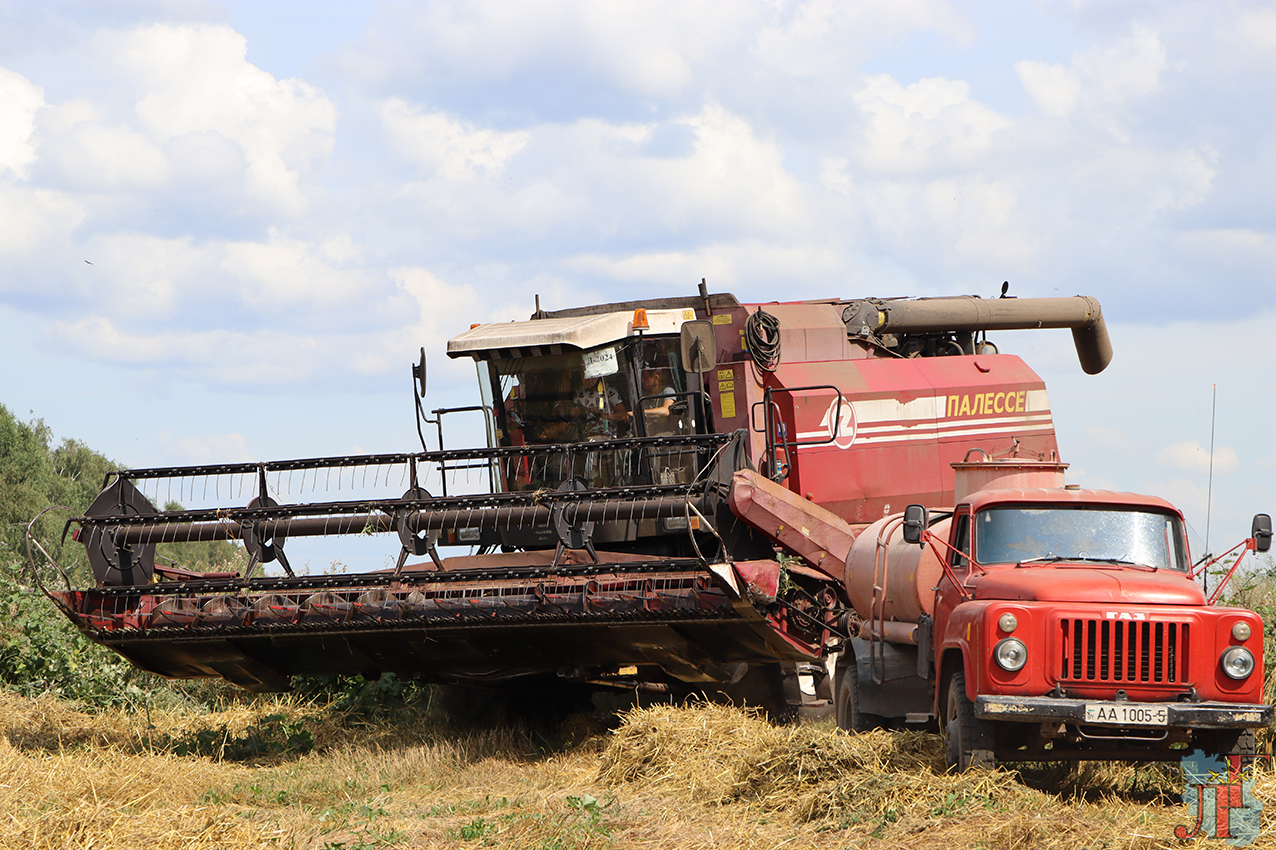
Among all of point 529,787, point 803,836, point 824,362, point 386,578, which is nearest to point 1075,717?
point 803,836

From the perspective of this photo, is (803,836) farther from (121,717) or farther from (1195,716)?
(121,717)

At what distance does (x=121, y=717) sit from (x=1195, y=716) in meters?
8.73

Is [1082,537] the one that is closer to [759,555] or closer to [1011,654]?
[1011,654]

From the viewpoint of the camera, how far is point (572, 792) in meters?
8.29

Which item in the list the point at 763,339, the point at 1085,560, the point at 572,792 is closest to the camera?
the point at 1085,560

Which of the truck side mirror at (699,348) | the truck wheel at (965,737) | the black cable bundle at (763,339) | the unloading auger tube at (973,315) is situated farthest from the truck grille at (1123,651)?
the unloading auger tube at (973,315)

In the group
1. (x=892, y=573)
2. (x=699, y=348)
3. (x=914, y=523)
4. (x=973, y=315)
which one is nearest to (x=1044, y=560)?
(x=914, y=523)

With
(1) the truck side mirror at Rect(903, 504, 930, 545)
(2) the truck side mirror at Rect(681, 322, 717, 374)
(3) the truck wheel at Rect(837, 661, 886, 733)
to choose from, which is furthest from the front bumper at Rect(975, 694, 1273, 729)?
(2) the truck side mirror at Rect(681, 322, 717, 374)

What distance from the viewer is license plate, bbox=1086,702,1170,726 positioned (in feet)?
22.5

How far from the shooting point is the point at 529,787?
8.53 metres

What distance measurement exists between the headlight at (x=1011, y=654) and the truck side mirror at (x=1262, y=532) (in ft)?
2.99

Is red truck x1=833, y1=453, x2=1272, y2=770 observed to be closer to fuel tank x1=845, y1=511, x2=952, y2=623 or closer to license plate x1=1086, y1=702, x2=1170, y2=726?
license plate x1=1086, y1=702, x2=1170, y2=726

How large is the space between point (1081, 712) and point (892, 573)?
241cm

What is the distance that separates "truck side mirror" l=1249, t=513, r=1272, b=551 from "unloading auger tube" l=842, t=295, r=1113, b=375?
17.3ft
